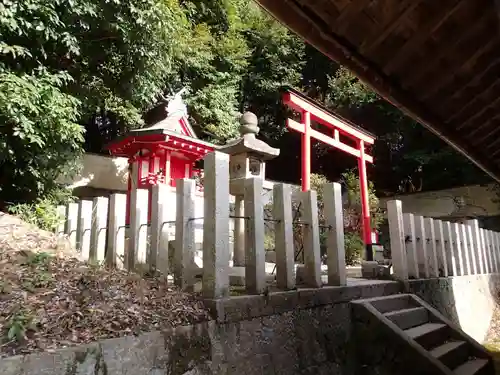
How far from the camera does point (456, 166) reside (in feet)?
50.1

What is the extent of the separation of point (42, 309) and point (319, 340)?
238 centimetres

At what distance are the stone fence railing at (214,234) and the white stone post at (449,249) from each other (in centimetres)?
383

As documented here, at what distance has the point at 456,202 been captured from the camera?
47.7ft

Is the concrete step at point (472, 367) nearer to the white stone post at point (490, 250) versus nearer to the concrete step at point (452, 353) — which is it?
the concrete step at point (452, 353)

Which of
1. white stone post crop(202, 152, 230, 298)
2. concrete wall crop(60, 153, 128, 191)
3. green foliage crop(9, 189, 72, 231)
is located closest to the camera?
white stone post crop(202, 152, 230, 298)

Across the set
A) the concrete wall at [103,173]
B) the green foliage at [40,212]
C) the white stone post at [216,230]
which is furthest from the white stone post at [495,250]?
the concrete wall at [103,173]

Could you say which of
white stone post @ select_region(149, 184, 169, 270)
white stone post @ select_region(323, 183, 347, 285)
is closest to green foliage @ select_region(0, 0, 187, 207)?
white stone post @ select_region(149, 184, 169, 270)

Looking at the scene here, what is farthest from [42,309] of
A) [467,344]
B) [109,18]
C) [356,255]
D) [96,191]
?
[96,191]

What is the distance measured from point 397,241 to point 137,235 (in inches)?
142

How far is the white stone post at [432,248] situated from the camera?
20.5 feet

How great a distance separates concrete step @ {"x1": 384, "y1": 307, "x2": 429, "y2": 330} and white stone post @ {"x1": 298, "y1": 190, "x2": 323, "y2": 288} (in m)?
0.99

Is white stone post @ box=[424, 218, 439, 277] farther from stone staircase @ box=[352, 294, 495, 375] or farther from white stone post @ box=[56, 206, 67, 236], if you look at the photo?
white stone post @ box=[56, 206, 67, 236]

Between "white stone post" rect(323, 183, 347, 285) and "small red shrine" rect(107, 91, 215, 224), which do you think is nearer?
"white stone post" rect(323, 183, 347, 285)

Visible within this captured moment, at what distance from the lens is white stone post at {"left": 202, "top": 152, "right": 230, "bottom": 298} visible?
2.81 metres
